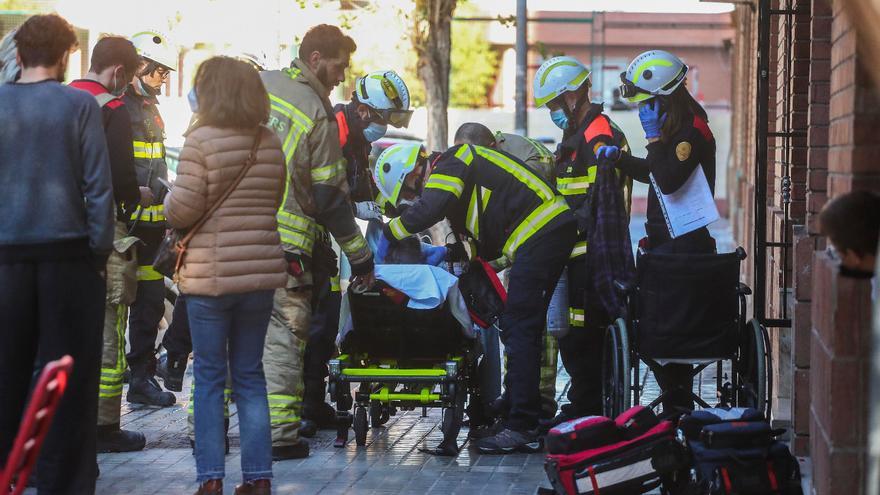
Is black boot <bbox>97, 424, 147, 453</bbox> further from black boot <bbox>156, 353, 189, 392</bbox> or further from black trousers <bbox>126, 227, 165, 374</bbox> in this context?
black boot <bbox>156, 353, 189, 392</bbox>

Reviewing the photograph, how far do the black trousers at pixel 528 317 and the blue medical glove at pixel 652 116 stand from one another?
0.68 metres

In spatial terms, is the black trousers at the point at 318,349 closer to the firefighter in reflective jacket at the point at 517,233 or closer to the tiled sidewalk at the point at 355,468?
the tiled sidewalk at the point at 355,468

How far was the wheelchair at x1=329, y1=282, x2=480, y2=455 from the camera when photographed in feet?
24.9

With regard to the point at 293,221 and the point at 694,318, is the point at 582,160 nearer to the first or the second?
the point at 694,318

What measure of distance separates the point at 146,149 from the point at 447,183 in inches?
89.3

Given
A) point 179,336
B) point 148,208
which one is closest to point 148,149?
point 148,208

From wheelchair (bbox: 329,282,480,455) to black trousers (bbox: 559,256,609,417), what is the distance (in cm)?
66

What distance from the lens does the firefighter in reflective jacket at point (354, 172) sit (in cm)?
823

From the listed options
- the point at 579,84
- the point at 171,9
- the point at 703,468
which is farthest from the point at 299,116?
the point at 171,9

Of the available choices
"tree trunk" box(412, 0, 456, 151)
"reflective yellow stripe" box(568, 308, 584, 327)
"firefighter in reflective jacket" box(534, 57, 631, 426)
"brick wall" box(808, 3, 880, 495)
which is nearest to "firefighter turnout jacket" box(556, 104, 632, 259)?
"firefighter in reflective jacket" box(534, 57, 631, 426)

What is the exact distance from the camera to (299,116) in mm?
7375

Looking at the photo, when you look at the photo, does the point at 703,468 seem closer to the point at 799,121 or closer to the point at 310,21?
the point at 799,121

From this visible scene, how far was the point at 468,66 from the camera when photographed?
54375mm

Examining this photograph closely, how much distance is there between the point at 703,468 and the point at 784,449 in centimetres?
32
